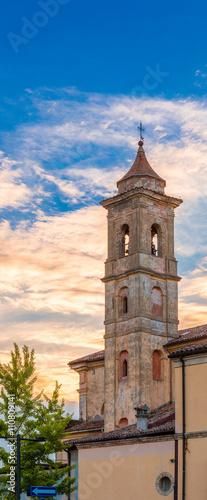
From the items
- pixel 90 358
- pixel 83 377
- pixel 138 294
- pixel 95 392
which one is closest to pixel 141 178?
pixel 138 294

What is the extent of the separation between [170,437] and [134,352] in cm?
1413

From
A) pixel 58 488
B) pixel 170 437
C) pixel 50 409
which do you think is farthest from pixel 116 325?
pixel 170 437

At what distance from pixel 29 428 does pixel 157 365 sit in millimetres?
11375

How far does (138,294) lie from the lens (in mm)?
43000

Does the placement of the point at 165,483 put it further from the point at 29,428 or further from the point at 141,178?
the point at 141,178

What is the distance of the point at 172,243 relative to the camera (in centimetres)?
4619

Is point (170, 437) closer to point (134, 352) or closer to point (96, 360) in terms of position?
point (134, 352)

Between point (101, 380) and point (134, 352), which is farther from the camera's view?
point (101, 380)

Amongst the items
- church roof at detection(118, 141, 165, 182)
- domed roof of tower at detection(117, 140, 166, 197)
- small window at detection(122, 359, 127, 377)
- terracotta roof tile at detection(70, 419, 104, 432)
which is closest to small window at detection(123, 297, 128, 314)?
small window at detection(122, 359, 127, 377)

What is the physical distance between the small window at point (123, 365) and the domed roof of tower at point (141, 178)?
10337 millimetres

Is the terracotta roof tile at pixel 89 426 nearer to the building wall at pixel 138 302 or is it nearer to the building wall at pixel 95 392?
the building wall at pixel 95 392

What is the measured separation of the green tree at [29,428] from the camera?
107ft

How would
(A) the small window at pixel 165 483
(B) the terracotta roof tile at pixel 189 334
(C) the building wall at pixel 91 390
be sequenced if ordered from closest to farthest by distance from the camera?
1. (A) the small window at pixel 165 483
2. (B) the terracotta roof tile at pixel 189 334
3. (C) the building wall at pixel 91 390

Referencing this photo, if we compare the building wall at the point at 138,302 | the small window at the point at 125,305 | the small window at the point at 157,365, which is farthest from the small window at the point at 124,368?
the small window at the point at 125,305
